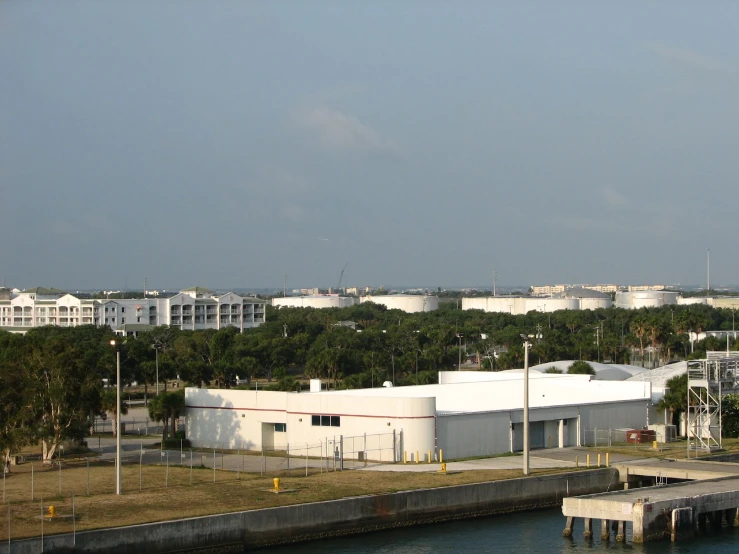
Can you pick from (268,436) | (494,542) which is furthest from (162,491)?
(268,436)

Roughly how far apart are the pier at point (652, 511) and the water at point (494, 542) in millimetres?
423

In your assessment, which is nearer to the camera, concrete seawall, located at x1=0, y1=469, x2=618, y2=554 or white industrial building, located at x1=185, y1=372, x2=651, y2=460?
concrete seawall, located at x1=0, y1=469, x2=618, y2=554

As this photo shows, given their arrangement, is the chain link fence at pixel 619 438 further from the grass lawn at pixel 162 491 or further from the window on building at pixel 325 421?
the window on building at pixel 325 421

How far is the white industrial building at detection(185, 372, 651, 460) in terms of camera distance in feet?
178

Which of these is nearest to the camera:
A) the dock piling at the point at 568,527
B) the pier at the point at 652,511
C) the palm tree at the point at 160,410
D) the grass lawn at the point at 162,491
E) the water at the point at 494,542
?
the grass lawn at the point at 162,491

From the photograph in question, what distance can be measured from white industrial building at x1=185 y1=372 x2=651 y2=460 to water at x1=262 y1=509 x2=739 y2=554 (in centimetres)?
998

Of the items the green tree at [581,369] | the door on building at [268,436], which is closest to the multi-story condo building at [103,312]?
the green tree at [581,369]

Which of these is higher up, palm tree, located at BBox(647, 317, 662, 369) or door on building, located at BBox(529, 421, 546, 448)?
palm tree, located at BBox(647, 317, 662, 369)

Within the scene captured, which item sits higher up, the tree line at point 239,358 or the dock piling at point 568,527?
the tree line at point 239,358

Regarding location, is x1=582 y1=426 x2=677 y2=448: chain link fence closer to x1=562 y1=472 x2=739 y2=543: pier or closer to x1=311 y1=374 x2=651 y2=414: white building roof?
x1=311 y1=374 x2=651 y2=414: white building roof

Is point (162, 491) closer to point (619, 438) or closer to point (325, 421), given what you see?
point (325, 421)

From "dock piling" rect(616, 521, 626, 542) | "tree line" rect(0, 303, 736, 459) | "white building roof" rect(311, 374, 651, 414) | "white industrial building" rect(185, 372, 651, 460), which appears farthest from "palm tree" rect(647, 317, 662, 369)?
"dock piling" rect(616, 521, 626, 542)

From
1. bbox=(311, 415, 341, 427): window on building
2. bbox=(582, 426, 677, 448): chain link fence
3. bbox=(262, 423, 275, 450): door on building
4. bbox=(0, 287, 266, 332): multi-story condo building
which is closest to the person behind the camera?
bbox=(311, 415, 341, 427): window on building

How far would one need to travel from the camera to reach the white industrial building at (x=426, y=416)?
178 ft
